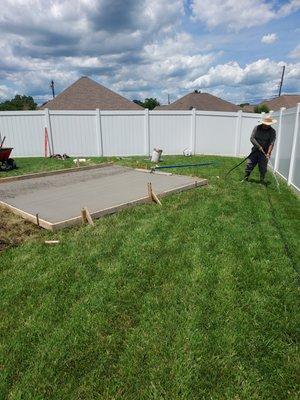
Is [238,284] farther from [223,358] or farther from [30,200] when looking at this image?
[30,200]

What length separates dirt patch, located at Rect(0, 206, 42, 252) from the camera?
4655 millimetres

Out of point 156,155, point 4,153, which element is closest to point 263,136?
point 156,155

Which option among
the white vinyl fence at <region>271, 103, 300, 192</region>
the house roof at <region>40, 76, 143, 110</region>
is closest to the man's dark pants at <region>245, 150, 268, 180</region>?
the white vinyl fence at <region>271, 103, 300, 192</region>

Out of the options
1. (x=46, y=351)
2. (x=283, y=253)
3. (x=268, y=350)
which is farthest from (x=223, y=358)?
(x=283, y=253)

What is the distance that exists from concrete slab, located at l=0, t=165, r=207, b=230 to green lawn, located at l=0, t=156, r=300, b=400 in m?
0.88

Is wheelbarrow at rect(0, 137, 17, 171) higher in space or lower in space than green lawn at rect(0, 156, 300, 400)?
higher

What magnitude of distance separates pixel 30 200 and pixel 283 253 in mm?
5197

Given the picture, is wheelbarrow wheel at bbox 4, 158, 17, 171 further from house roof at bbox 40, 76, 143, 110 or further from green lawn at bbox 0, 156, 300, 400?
house roof at bbox 40, 76, 143, 110

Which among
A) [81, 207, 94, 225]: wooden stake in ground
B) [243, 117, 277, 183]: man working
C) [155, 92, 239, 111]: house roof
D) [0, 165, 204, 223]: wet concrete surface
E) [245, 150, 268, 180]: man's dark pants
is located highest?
[155, 92, 239, 111]: house roof

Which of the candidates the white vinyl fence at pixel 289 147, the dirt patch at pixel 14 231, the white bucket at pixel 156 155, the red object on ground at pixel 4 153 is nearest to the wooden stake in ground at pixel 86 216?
the dirt patch at pixel 14 231

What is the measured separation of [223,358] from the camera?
2.43m

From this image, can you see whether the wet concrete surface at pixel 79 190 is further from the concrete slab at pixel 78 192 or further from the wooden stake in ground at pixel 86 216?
the wooden stake in ground at pixel 86 216

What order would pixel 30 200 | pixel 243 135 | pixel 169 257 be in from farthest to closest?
1. pixel 243 135
2. pixel 30 200
3. pixel 169 257

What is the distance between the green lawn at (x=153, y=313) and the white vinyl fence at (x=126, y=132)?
33.5ft
